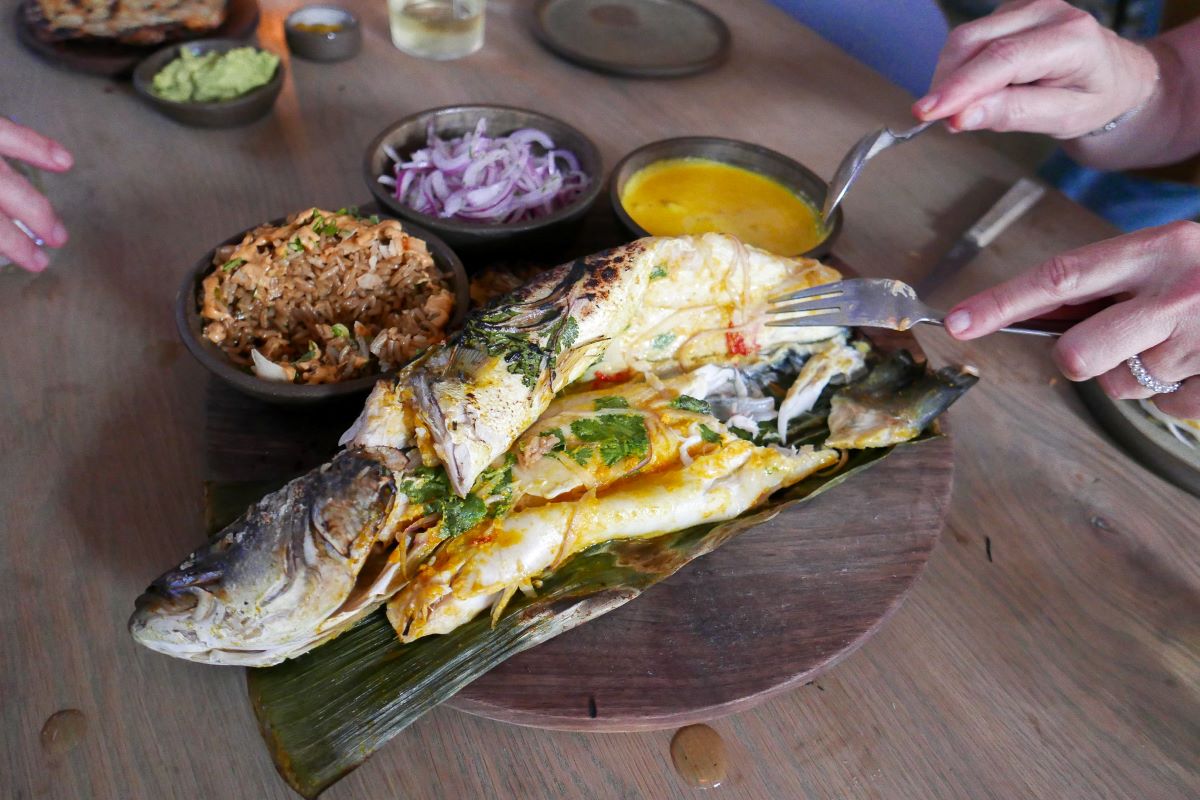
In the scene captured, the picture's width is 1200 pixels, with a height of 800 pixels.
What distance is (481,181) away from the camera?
202 centimetres

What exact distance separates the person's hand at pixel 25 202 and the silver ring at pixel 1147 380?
2.45 m

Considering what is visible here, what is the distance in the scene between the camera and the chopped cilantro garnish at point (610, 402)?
4.98 feet

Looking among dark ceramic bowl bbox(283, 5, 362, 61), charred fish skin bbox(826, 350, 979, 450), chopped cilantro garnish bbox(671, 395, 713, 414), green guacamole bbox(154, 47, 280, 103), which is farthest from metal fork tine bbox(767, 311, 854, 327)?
dark ceramic bowl bbox(283, 5, 362, 61)

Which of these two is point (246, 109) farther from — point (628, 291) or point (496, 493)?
point (496, 493)

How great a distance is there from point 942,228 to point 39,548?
2.52m

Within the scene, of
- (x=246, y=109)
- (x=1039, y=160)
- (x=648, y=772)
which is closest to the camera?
(x=648, y=772)

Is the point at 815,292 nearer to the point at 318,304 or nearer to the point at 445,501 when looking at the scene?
the point at 445,501

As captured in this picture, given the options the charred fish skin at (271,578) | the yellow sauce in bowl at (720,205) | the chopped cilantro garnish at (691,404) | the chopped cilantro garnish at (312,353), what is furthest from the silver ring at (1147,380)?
the chopped cilantro garnish at (312,353)

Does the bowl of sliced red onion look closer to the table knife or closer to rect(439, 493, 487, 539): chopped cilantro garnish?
rect(439, 493, 487, 539): chopped cilantro garnish

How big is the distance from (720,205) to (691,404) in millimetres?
814

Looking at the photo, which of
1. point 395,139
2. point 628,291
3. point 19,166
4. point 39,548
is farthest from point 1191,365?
point 19,166

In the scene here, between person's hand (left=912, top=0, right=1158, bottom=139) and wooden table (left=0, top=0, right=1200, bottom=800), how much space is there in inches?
19.4

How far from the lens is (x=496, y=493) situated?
137 cm

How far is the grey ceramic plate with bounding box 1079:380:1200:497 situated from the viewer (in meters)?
1.82
